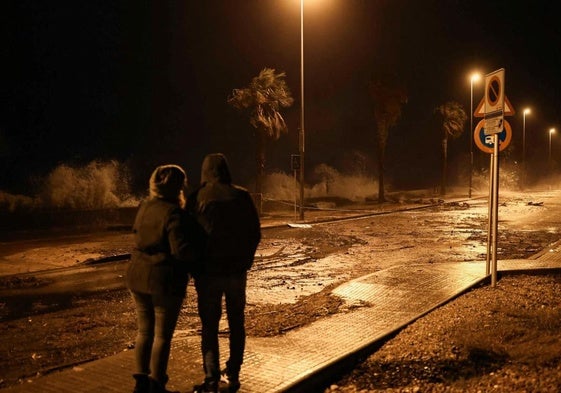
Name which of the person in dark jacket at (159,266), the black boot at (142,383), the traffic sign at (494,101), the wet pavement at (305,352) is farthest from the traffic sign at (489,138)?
the black boot at (142,383)

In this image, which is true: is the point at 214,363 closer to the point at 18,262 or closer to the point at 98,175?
the point at 18,262

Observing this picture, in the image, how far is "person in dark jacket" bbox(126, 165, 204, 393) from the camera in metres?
4.02

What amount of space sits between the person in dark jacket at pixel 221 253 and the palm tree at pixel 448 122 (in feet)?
153

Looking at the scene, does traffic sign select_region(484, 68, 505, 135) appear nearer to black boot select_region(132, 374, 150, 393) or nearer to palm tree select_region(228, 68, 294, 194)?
black boot select_region(132, 374, 150, 393)

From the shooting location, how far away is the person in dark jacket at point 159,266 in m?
4.02

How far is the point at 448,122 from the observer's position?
5075cm

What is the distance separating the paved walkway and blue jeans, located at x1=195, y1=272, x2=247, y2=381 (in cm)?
31

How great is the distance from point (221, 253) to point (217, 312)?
493 millimetres

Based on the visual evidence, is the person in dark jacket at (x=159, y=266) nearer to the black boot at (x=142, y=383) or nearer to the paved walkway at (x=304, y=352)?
the black boot at (x=142, y=383)

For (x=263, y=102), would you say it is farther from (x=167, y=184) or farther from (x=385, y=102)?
(x=167, y=184)

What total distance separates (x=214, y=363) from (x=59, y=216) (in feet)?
72.6

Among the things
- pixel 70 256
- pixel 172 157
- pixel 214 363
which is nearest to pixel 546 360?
pixel 214 363

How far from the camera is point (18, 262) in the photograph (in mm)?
12828

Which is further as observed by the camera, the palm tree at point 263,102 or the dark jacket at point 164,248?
the palm tree at point 263,102
